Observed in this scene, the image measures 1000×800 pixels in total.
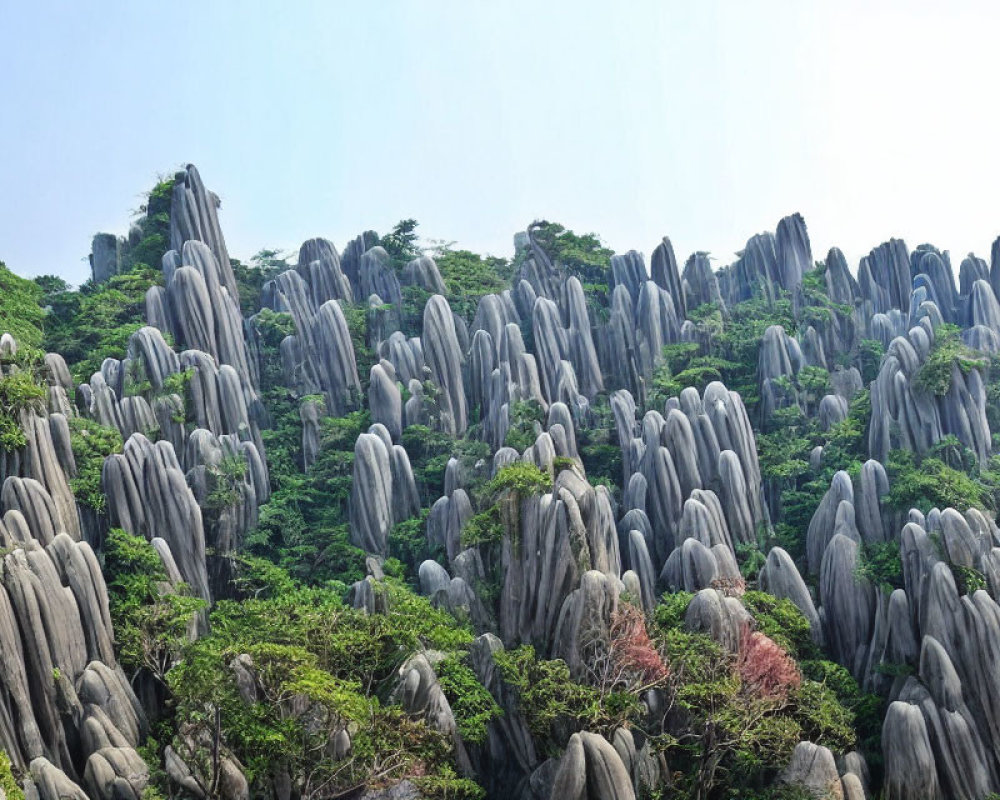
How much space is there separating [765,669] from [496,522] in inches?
242

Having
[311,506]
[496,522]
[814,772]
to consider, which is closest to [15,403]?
[311,506]

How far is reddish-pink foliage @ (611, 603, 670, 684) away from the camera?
20134 mm

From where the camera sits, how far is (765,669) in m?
20.1

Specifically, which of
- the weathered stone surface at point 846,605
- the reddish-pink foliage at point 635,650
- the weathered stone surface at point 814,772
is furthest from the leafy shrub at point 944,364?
the weathered stone surface at point 814,772

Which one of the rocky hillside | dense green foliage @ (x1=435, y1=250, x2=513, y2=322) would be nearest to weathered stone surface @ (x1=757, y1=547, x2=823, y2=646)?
the rocky hillside

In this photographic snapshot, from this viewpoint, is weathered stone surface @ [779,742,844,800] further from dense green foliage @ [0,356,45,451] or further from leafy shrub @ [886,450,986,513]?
dense green foliage @ [0,356,45,451]

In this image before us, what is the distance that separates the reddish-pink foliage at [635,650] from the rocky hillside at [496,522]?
6 centimetres

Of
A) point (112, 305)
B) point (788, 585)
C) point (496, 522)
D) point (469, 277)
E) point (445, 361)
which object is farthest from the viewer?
point (469, 277)

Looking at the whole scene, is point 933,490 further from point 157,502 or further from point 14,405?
point 14,405

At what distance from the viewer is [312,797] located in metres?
17.6

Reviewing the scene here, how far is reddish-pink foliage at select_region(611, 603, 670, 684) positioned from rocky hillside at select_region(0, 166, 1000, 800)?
0.06m

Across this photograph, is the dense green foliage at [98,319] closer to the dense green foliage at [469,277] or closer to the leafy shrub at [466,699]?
the dense green foliage at [469,277]

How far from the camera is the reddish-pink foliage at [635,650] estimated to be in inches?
793

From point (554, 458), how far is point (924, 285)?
1437 cm
